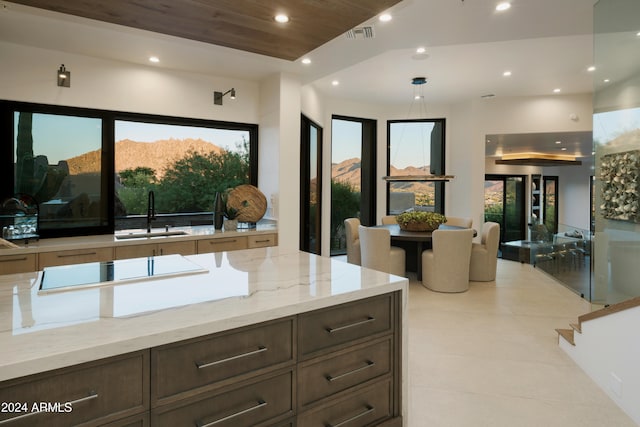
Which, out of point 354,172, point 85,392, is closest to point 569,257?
point 354,172

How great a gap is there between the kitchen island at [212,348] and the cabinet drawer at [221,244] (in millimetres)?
2121

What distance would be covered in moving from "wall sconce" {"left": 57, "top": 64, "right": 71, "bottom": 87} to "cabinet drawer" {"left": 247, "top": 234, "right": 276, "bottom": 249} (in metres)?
2.41

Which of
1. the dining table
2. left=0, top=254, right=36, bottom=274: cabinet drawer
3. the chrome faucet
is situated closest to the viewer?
left=0, top=254, right=36, bottom=274: cabinet drawer

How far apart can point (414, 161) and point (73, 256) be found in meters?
6.17

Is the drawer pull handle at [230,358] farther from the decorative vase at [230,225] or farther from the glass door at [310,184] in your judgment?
the glass door at [310,184]

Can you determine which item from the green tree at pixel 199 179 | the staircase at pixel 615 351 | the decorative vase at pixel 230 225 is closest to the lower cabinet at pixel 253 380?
the staircase at pixel 615 351

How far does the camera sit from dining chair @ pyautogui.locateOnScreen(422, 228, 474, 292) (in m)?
4.86

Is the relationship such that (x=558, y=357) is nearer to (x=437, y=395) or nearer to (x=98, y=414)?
(x=437, y=395)

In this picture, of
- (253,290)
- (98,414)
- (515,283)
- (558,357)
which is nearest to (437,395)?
(558,357)

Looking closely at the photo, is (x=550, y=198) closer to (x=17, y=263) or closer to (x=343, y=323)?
(x=343, y=323)

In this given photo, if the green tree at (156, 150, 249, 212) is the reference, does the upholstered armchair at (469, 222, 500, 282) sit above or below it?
below

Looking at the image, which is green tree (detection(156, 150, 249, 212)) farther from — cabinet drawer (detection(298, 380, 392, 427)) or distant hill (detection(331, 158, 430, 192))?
cabinet drawer (detection(298, 380, 392, 427))

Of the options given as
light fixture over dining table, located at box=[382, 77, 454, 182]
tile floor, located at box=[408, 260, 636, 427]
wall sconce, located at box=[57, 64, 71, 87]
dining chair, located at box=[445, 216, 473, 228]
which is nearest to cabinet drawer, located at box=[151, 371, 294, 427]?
tile floor, located at box=[408, 260, 636, 427]

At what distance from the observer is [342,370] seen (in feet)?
5.33
